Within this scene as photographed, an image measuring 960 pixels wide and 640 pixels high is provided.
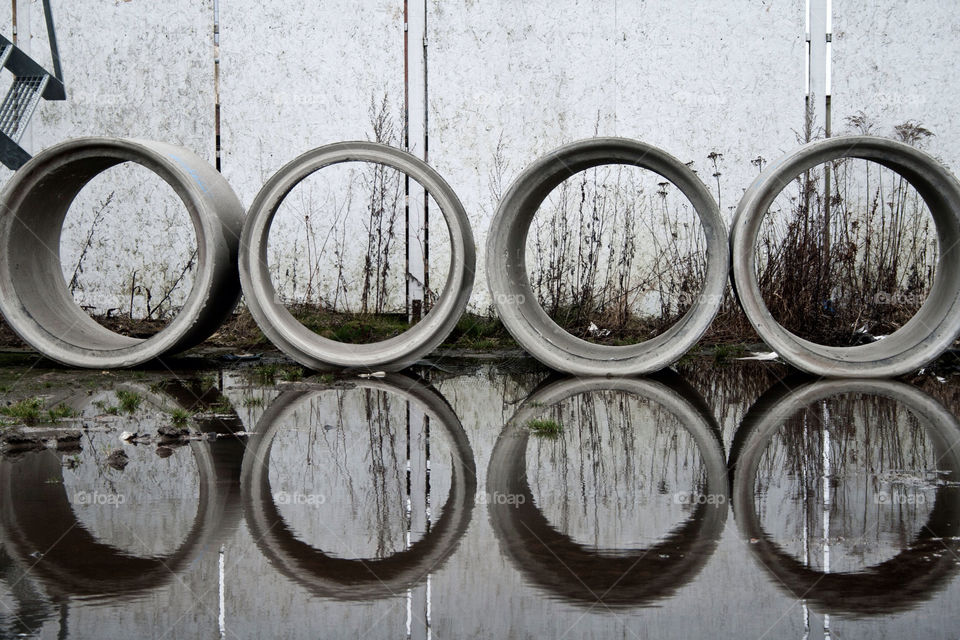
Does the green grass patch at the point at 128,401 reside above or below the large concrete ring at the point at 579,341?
below

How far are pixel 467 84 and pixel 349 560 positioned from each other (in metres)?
6.05

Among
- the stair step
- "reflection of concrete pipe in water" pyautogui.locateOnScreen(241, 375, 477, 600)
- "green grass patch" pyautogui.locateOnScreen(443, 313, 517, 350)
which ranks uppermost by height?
the stair step

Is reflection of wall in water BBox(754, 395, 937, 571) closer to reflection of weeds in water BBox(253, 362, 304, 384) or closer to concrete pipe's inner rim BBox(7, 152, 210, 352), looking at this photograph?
reflection of weeds in water BBox(253, 362, 304, 384)

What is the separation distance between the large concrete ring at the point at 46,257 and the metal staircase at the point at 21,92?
57 centimetres

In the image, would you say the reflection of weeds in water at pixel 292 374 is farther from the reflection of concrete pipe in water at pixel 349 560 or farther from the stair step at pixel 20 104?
the stair step at pixel 20 104

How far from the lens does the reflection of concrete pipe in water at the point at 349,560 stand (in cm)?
266

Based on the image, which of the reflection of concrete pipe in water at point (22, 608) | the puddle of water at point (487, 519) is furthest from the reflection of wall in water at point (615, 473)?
the reflection of concrete pipe in water at point (22, 608)

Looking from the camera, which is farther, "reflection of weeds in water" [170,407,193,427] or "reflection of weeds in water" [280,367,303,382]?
"reflection of weeds in water" [280,367,303,382]

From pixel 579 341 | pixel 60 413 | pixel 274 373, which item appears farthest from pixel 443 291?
pixel 60 413

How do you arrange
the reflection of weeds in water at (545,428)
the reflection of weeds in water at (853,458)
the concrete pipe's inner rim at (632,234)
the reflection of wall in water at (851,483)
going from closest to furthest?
the reflection of wall in water at (851,483) → the reflection of weeds in water at (853,458) → the reflection of weeds in water at (545,428) → the concrete pipe's inner rim at (632,234)

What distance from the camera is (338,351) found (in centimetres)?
650

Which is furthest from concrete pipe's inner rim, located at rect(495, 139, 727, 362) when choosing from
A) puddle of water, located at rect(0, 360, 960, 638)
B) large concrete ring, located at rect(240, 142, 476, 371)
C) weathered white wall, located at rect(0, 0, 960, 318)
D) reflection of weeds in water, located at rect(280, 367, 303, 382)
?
weathered white wall, located at rect(0, 0, 960, 318)

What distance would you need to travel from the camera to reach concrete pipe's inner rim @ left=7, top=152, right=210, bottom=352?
21.0 ft

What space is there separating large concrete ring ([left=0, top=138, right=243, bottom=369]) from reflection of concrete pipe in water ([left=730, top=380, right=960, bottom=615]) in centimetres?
374
